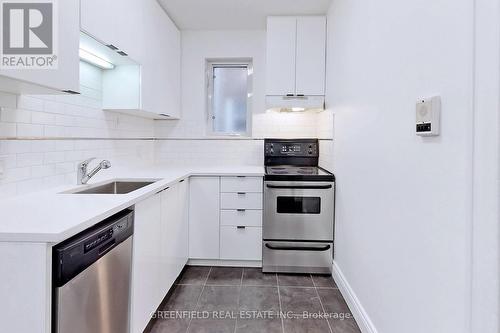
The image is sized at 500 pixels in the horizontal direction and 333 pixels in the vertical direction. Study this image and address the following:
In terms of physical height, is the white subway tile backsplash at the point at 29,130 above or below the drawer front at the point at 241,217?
above

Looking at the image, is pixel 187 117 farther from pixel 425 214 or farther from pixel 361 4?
pixel 425 214

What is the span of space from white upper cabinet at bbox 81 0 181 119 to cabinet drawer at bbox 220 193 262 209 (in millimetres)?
1012

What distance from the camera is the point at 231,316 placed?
1.97 meters

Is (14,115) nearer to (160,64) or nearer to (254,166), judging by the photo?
(160,64)

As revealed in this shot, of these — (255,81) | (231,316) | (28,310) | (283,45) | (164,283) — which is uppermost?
(283,45)

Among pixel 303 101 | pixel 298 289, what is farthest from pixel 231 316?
pixel 303 101

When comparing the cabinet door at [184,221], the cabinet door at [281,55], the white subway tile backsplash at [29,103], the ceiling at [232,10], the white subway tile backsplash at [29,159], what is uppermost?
the ceiling at [232,10]

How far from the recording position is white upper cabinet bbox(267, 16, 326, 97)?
9.64 feet

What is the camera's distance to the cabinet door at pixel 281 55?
2.94m

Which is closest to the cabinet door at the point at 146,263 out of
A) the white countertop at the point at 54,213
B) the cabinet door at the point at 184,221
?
the white countertop at the point at 54,213

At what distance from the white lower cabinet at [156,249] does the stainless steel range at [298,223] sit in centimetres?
77

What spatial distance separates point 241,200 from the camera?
2711 mm

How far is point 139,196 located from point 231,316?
107 cm

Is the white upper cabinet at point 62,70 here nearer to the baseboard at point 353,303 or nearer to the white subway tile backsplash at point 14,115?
the white subway tile backsplash at point 14,115
